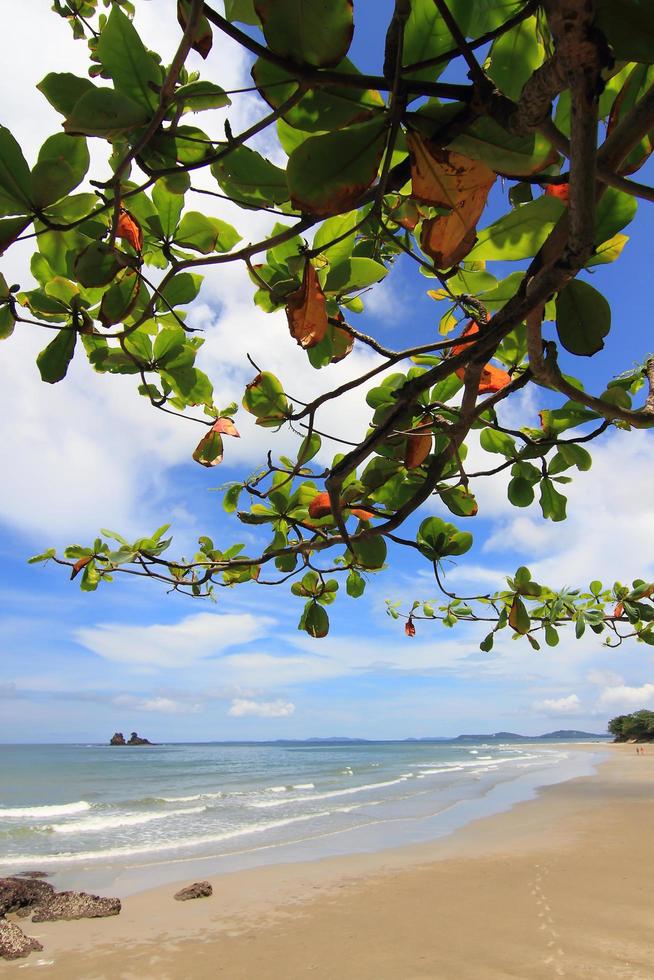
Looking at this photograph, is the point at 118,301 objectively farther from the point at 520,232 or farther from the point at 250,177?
the point at 520,232

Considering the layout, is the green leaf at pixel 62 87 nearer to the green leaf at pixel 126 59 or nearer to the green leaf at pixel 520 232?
the green leaf at pixel 126 59

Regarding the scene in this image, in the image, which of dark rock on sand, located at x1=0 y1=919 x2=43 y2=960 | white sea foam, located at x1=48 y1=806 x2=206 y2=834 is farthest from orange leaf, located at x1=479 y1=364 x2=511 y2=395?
white sea foam, located at x1=48 y1=806 x2=206 y2=834

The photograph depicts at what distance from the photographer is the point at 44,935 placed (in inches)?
208

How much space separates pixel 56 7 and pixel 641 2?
1924 mm

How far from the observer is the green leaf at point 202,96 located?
602mm

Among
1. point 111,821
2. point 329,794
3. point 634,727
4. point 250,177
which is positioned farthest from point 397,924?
point 634,727

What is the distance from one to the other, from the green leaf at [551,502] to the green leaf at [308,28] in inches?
42.4

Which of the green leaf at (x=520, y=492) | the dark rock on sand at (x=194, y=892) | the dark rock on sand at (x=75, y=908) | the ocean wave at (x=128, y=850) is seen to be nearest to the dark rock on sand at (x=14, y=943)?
the dark rock on sand at (x=75, y=908)

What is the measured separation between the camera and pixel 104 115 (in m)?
0.55

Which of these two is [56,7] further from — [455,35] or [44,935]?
[44,935]

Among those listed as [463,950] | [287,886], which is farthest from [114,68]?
[287,886]

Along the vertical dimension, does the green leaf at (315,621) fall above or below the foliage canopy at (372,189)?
below

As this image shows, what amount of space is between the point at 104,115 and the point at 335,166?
21cm

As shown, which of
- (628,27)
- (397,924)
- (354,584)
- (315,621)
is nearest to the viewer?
(628,27)
